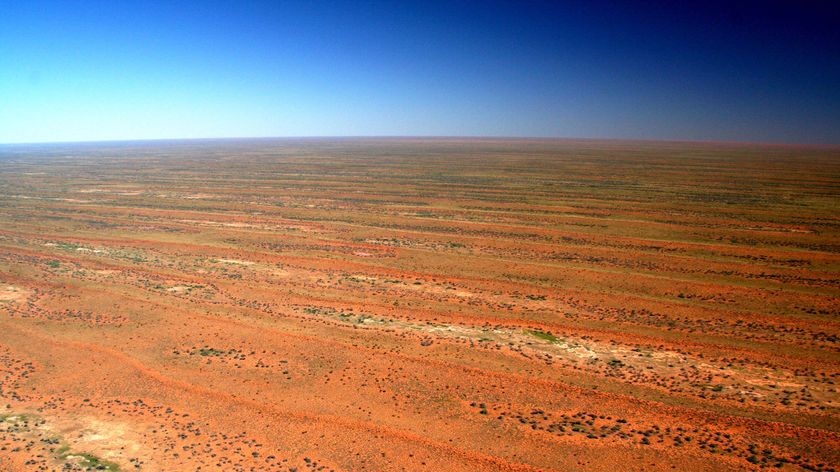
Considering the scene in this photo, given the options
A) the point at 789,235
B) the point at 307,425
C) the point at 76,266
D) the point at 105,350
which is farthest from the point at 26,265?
the point at 789,235

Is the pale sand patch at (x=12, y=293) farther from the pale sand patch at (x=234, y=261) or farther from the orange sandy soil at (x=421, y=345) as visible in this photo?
the pale sand patch at (x=234, y=261)

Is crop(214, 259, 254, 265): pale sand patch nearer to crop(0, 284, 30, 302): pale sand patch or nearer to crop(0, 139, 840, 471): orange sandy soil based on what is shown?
crop(0, 139, 840, 471): orange sandy soil

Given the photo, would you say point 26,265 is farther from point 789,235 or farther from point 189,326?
point 789,235

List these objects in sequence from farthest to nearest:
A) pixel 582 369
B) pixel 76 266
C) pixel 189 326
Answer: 1. pixel 76 266
2. pixel 189 326
3. pixel 582 369

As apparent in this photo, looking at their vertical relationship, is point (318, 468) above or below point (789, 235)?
below

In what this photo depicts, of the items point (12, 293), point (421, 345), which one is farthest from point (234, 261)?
point (421, 345)

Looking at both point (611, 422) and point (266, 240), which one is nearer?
point (611, 422)

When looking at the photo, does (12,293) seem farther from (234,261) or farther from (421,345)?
(421,345)

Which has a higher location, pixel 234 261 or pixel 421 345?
pixel 234 261
